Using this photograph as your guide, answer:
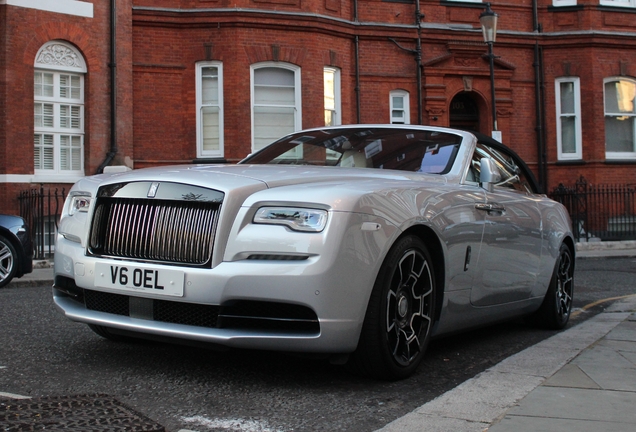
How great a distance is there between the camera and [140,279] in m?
4.27

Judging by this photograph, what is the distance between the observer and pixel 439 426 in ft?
11.5

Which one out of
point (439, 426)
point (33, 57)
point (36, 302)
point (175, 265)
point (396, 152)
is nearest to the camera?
point (439, 426)

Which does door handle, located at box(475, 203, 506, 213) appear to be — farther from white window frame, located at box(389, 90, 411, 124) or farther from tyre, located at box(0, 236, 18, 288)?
white window frame, located at box(389, 90, 411, 124)

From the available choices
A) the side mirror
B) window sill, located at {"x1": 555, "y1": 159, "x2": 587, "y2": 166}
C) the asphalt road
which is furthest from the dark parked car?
window sill, located at {"x1": 555, "y1": 159, "x2": 587, "y2": 166}

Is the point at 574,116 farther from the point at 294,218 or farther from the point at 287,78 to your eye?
the point at 294,218

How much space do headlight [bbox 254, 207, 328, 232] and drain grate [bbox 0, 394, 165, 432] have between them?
1111 millimetres

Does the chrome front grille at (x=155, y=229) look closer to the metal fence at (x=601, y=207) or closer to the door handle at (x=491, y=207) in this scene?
the door handle at (x=491, y=207)

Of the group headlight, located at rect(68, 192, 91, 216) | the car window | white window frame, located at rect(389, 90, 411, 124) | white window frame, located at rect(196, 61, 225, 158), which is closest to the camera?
headlight, located at rect(68, 192, 91, 216)

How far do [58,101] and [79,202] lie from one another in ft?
43.8

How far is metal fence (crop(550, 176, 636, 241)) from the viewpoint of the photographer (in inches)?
821

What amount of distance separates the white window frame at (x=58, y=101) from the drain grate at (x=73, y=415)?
45.1 ft

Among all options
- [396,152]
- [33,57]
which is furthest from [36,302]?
[33,57]

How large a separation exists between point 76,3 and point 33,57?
1561mm

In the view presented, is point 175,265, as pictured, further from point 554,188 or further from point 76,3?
point 554,188
